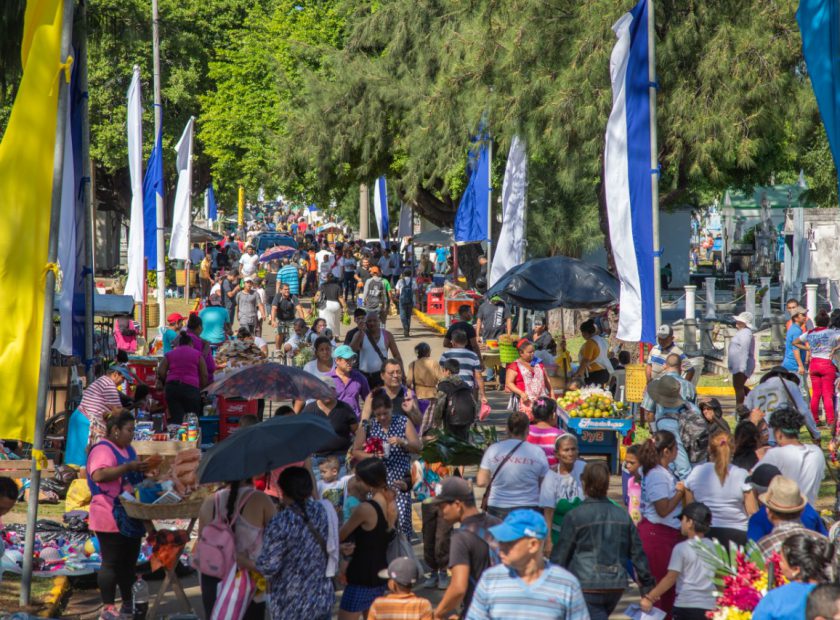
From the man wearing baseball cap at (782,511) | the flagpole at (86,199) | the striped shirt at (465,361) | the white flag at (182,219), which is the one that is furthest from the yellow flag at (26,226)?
the white flag at (182,219)

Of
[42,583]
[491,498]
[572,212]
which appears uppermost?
[572,212]

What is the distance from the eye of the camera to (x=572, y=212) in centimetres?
3200

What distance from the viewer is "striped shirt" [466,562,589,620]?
5.66 meters

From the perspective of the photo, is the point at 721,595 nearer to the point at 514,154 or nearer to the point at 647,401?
the point at 647,401

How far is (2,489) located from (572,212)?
2533cm

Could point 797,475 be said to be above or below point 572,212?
below

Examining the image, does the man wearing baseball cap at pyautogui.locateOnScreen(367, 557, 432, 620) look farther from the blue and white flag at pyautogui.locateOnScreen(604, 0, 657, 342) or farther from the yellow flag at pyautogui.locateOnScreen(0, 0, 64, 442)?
the blue and white flag at pyautogui.locateOnScreen(604, 0, 657, 342)

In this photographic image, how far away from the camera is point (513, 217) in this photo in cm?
2167

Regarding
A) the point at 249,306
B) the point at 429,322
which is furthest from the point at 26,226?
the point at 429,322

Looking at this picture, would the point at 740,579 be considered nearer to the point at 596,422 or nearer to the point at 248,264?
the point at 596,422

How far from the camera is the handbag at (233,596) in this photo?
7547 millimetres

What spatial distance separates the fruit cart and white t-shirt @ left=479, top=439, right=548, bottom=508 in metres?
4.42

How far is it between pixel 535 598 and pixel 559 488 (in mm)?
3231

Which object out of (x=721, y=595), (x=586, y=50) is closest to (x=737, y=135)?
(x=586, y=50)
